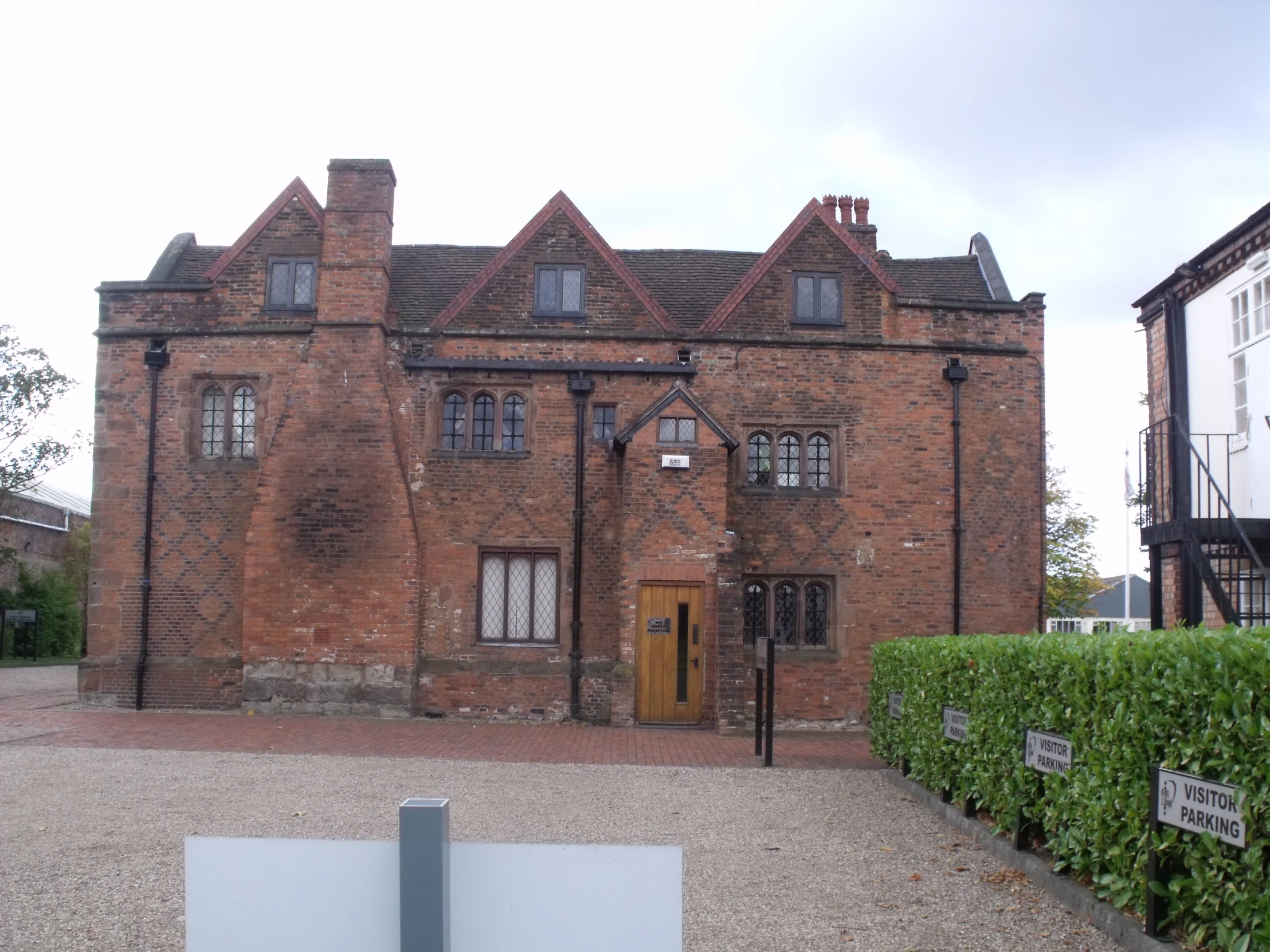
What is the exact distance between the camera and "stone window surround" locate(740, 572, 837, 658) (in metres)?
18.8

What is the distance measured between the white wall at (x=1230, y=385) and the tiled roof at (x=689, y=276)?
7632 mm

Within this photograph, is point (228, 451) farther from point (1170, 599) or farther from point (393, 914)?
point (393, 914)

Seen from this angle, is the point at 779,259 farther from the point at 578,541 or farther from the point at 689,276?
the point at 578,541

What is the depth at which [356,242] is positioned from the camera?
19141mm

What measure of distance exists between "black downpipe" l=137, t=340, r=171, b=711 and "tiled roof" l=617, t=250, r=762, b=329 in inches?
324

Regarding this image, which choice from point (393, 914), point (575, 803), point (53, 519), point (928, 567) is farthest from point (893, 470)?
point (53, 519)

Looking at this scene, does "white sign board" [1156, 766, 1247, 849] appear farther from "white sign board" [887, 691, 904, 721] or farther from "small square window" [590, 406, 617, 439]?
"small square window" [590, 406, 617, 439]

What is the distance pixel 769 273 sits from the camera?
19531mm

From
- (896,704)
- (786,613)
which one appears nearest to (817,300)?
(786,613)

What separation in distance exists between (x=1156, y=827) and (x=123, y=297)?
18.3 m

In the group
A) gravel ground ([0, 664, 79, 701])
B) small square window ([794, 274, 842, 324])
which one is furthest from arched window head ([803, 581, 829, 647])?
gravel ground ([0, 664, 79, 701])

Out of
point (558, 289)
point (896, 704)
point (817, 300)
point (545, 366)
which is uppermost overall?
point (558, 289)

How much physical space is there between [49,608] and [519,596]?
25.7m

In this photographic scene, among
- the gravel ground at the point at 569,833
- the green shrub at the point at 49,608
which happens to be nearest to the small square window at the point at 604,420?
the gravel ground at the point at 569,833
